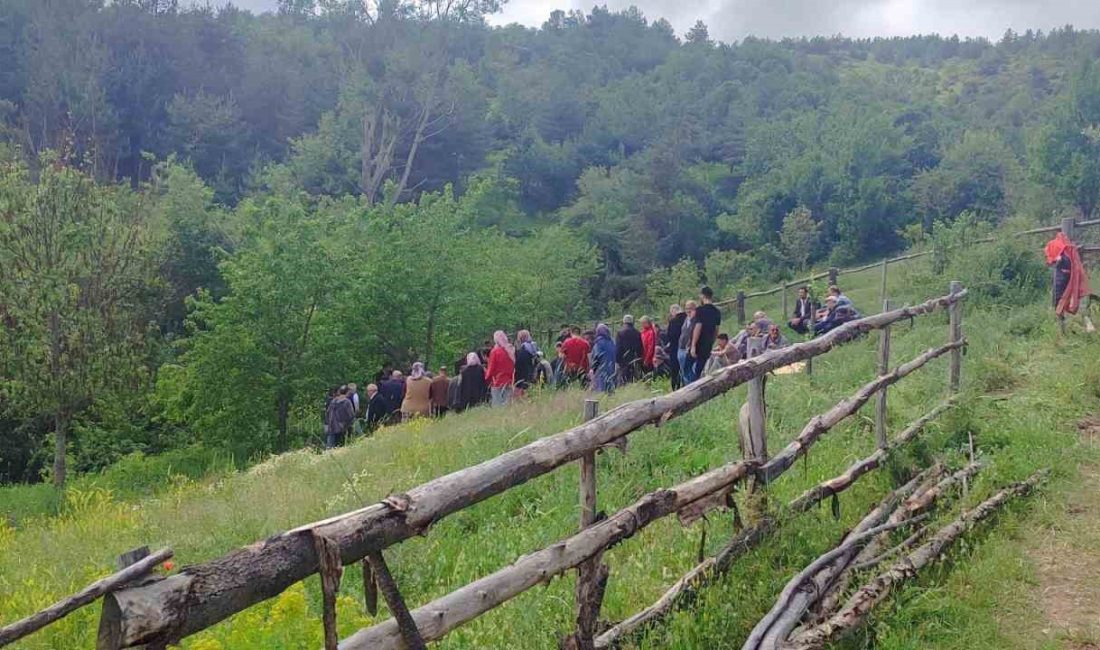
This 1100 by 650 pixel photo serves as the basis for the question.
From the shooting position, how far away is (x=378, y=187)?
179 ft

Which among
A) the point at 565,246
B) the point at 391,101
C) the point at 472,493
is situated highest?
the point at 391,101

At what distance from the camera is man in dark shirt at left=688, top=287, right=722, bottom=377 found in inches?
441

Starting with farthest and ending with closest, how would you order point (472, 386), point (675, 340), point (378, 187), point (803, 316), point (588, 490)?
1. point (378, 187)
2. point (803, 316)
3. point (472, 386)
4. point (675, 340)
5. point (588, 490)

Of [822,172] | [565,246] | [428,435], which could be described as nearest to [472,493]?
[428,435]

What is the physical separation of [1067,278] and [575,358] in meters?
6.65

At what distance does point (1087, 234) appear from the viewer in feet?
61.3

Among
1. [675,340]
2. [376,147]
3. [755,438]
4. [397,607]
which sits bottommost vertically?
[675,340]

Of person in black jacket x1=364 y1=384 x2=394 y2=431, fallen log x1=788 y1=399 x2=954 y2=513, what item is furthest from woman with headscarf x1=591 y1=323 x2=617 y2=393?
fallen log x1=788 y1=399 x2=954 y2=513

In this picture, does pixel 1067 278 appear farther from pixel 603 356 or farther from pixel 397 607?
pixel 397 607

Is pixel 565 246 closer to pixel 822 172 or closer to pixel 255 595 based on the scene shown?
pixel 822 172

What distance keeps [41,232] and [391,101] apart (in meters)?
41.3

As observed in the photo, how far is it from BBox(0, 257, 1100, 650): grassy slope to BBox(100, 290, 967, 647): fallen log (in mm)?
1090

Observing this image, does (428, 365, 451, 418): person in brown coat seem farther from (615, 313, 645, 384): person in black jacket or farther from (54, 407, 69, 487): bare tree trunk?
(54, 407, 69, 487): bare tree trunk

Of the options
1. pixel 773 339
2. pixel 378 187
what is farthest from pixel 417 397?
pixel 378 187
